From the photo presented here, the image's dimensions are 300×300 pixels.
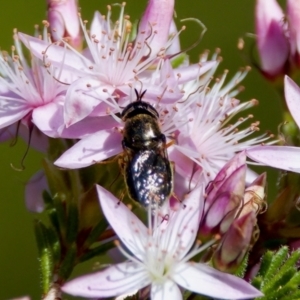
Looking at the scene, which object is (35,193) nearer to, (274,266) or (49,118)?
(49,118)

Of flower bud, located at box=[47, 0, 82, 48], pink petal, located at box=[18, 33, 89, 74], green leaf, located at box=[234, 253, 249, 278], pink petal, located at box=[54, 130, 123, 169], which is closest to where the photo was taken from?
green leaf, located at box=[234, 253, 249, 278]

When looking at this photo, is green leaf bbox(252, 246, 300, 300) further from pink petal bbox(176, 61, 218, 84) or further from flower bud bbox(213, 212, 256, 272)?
pink petal bbox(176, 61, 218, 84)

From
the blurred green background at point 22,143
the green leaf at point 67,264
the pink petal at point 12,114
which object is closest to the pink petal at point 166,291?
the green leaf at point 67,264

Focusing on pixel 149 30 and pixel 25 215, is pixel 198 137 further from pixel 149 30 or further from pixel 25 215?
pixel 25 215

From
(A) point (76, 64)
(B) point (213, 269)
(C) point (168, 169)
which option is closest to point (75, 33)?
(A) point (76, 64)

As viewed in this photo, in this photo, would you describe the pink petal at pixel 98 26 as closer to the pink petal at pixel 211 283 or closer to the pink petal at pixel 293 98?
the pink petal at pixel 293 98

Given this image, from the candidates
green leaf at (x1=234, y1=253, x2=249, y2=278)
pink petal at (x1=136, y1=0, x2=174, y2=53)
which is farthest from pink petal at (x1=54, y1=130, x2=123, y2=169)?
green leaf at (x1=234, y1=253, x2=249, y2=278)
